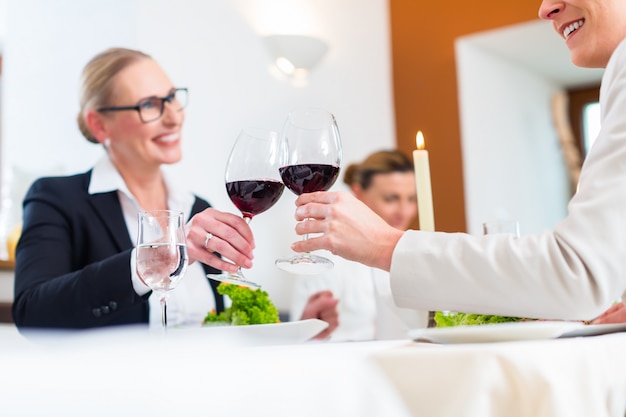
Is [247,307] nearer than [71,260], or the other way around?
[247,307]

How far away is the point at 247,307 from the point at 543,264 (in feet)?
2.32

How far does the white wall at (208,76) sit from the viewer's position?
284 cm

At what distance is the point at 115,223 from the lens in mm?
2057

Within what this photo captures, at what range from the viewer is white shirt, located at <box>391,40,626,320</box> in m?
0.96

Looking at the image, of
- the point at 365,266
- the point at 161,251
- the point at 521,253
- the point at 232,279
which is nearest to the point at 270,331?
the point at 232,279

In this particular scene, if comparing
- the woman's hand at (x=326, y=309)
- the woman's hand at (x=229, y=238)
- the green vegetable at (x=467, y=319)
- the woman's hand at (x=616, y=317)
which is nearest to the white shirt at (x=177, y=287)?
the woman's hand at (x=326, y=309)

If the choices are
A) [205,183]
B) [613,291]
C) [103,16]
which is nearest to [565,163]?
[205,183]

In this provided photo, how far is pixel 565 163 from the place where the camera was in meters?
5.27

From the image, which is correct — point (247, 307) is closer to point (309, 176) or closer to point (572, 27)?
point (309, 176)

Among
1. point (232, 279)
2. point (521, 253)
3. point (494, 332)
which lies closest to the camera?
point (494, 332)

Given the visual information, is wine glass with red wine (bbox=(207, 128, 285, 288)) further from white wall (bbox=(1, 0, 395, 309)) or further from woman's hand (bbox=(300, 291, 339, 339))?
white wall (bbox=(1, 0, 395, 309))

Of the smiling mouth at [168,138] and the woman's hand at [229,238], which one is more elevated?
the smiling mouth at [168,138]

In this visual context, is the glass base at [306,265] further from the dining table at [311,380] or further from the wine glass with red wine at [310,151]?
the dining table at [311,380]

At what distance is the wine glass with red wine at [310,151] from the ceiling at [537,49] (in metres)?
3.24
